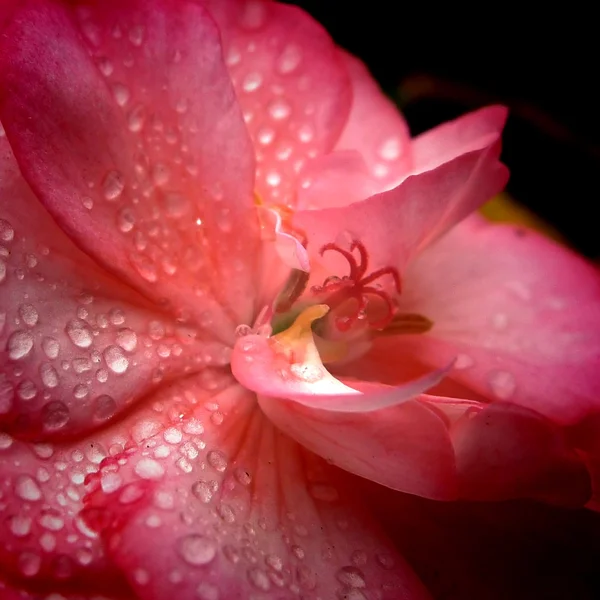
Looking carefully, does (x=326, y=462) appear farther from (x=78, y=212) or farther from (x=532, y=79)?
(x=532, y=79)

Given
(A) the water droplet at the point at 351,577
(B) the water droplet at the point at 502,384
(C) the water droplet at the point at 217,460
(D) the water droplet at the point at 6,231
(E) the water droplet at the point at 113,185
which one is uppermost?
(D) the water droplet at the point at 6,231

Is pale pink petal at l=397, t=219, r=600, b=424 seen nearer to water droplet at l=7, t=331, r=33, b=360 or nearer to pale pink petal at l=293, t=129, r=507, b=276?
pale pink petal at l=293, t=129, r=507, b=276

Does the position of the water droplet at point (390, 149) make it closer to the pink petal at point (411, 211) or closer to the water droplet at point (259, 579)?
the pink petal at point (411, 211)

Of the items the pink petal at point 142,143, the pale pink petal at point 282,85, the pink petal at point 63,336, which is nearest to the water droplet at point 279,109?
the pale pink petal at point 282,85

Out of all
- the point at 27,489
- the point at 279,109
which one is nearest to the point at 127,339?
the point at 27,489

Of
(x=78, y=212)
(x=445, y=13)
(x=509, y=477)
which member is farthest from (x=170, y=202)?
(x=445, y=13)

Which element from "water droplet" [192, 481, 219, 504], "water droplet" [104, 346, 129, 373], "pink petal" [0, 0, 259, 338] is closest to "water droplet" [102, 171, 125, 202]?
"pink petal" [0, 0, 259, 338]

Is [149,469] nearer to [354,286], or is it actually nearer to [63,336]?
[63,336]
